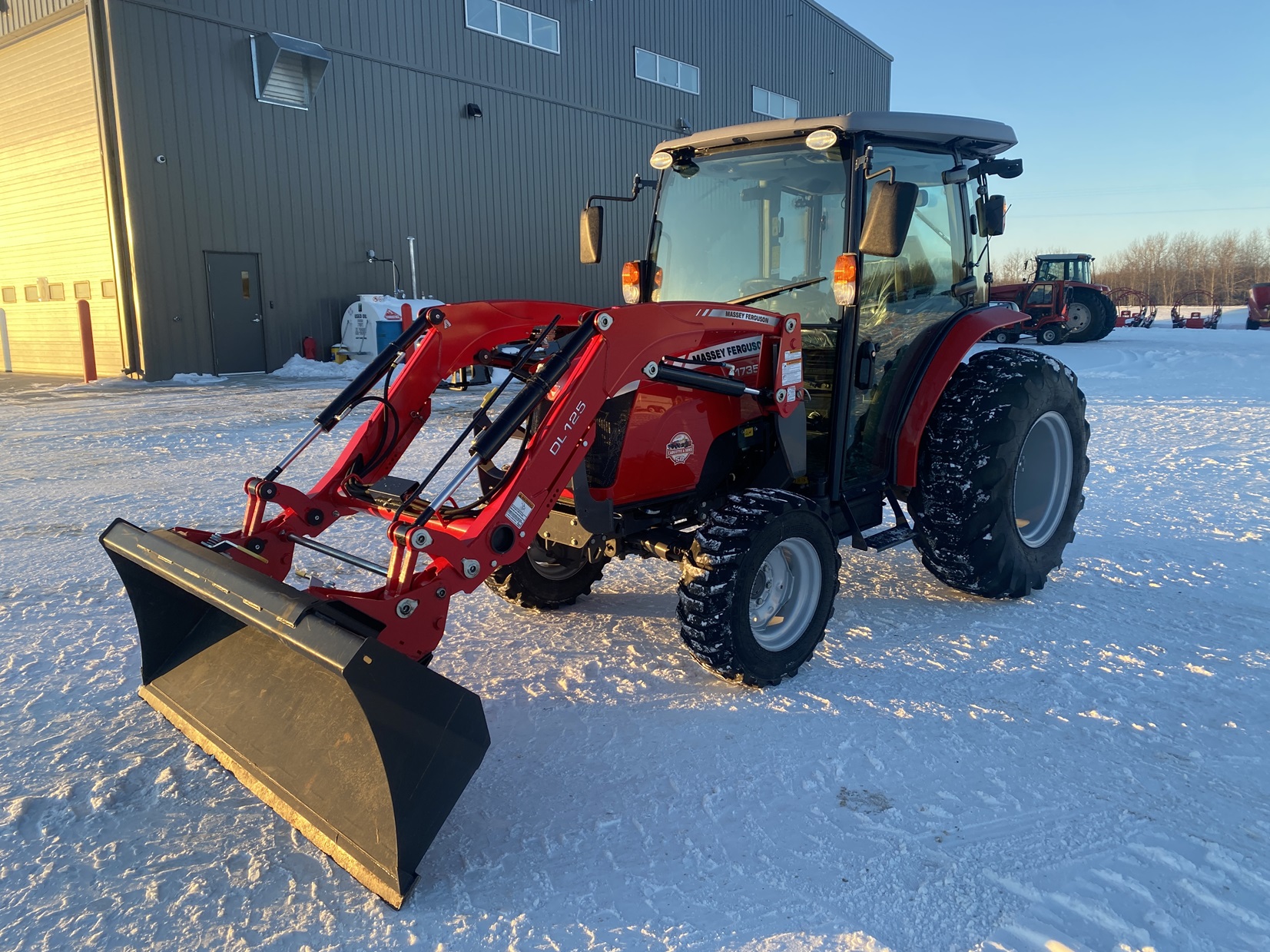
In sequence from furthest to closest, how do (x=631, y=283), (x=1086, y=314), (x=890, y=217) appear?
(x=1086, y=314), (x=631, y=283), (x=890, y=217)

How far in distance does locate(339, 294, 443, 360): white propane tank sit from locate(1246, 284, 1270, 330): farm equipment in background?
26.7 metres

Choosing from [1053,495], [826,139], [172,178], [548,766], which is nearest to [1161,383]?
[1053,495]

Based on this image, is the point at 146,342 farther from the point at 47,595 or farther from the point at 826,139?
the point at 826,139

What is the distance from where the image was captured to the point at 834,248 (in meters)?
3.74

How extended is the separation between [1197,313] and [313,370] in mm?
30297

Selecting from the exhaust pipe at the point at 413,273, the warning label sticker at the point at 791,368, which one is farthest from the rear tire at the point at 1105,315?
the warning label sticker at the point at 791,368

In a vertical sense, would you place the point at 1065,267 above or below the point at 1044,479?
above

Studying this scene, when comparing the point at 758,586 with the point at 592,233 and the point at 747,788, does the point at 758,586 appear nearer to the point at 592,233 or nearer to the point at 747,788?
the point at 747,788

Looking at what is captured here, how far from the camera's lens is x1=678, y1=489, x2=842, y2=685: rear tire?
3115 mm

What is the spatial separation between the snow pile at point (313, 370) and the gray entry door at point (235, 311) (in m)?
0.45

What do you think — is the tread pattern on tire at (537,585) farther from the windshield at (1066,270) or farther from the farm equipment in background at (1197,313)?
the farm equipment in background at (1197,313)

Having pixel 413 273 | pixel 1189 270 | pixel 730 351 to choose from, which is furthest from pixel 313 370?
pixel 1189 270

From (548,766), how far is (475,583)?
632mm

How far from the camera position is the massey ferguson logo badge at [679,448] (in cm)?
347
